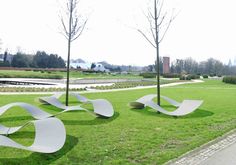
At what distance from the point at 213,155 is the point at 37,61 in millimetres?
78450

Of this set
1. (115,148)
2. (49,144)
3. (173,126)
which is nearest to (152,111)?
(173,126)

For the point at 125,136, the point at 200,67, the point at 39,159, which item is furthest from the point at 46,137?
the point at 200,67

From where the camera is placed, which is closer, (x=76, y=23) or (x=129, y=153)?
(x=129, y=153)

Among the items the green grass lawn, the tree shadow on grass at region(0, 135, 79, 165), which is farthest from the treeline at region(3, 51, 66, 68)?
the tree shadow on grass at region(0, 135, 79, 165)

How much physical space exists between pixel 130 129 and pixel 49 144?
3319 millimetres

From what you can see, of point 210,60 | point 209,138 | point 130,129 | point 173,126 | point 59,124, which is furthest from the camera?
point 210,60

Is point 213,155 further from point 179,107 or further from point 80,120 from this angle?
point 179,107

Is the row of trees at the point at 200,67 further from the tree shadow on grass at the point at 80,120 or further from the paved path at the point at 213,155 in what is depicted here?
the paved path at the point at 213,155

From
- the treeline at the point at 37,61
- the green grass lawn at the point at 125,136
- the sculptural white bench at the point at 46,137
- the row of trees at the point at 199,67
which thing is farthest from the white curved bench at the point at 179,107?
the row of trees at the point at 199,67

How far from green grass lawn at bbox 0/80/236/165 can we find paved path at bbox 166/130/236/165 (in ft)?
0.68

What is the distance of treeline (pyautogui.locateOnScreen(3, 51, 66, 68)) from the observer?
76250mm

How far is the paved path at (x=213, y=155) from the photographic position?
6.34m

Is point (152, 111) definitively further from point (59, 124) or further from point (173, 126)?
point (59, 124)

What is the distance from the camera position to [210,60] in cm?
10169
